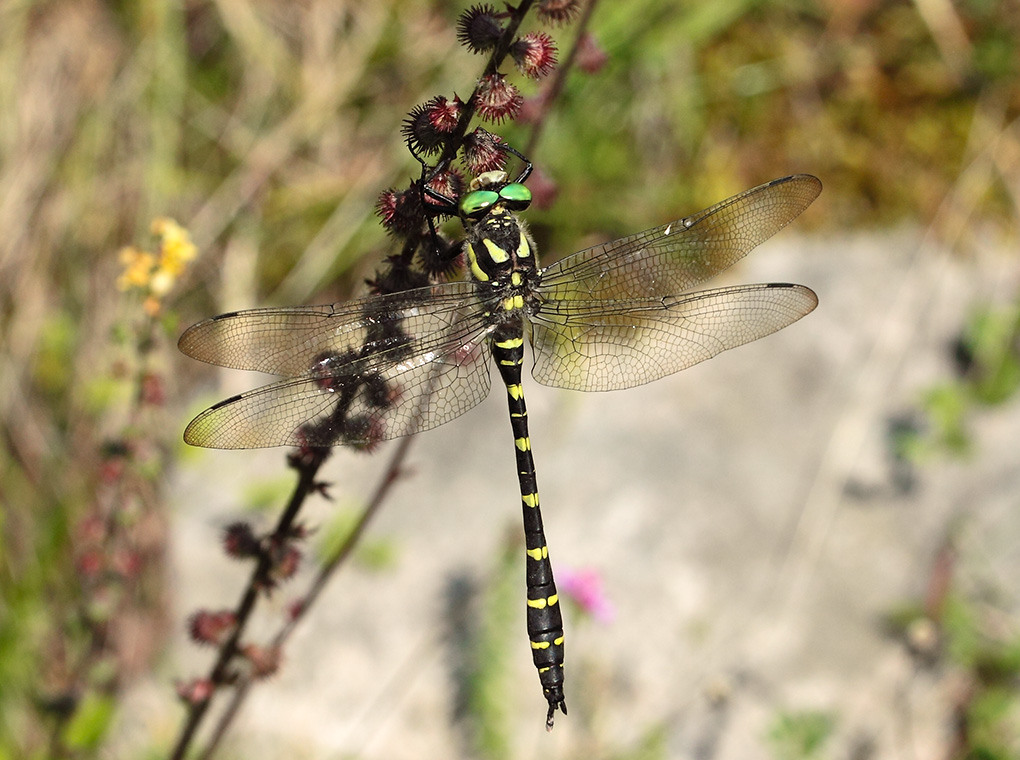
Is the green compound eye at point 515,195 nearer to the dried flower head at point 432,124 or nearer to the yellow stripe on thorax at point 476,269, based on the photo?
the yellow stripe on thorax at point 476,269

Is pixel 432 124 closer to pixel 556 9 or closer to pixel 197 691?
pixel 556 9

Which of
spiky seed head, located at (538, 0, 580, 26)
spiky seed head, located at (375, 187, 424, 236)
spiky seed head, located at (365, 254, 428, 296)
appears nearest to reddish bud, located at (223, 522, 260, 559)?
spiky seed head, located at (365, 254, 428, 296)

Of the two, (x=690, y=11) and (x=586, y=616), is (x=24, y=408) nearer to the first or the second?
(x=586, y=616)

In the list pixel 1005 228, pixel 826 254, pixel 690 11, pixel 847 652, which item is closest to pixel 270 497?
pixel 847 652

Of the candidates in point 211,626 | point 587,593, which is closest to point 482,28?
point 211,626

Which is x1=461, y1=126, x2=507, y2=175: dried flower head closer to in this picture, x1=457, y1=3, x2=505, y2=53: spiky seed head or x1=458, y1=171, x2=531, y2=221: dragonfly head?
x1=457, y1=3, x2=505, y2=53: spiky seed head
